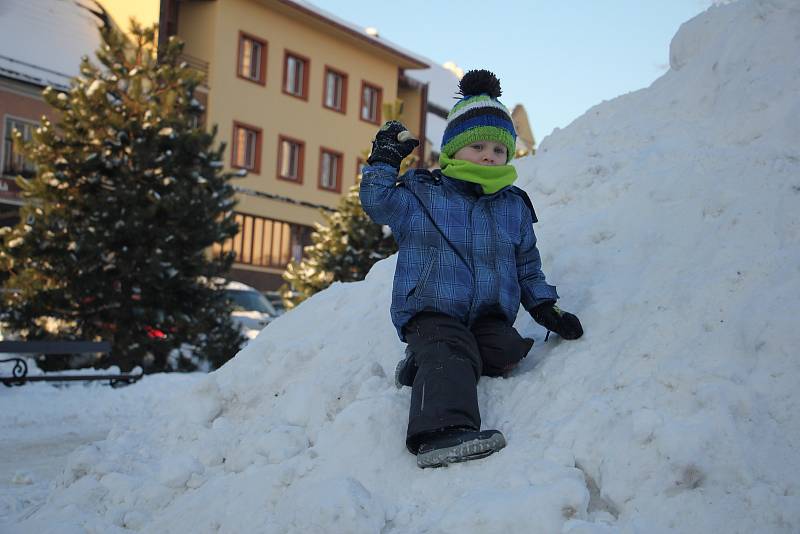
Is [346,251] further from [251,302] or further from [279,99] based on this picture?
[279,99]

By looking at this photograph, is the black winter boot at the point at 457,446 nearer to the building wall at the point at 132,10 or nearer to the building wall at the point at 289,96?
the building wall at the point at 132,10

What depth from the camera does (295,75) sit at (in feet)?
94.6

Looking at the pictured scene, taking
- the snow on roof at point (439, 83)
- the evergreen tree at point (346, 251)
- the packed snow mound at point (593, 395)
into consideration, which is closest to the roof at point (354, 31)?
the snow on roof at point (439, 83)

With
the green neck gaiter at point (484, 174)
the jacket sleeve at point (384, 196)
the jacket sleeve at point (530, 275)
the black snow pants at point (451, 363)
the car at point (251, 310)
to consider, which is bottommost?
the car at point (251, 310)

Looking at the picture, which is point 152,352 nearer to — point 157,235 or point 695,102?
point 157,235

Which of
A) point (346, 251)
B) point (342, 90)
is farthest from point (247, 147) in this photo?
point (346, 251)

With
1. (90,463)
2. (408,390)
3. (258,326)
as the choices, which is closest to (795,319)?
(408,390)

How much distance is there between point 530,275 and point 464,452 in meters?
1.09

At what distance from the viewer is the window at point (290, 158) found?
28281 millimetres

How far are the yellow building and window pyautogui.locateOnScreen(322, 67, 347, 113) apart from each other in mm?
37

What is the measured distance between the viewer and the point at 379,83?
1241 inches

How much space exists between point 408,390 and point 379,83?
94.5 ft

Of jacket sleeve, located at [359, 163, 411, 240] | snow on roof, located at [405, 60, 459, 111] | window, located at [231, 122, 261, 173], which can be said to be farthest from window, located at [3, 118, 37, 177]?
jacket sleeve, located at [359, 163, 411, 240]

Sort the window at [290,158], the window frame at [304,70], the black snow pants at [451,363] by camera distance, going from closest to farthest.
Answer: the black snow pants at [451,363]
the window frame at [304,70]
the window at [290,158]
